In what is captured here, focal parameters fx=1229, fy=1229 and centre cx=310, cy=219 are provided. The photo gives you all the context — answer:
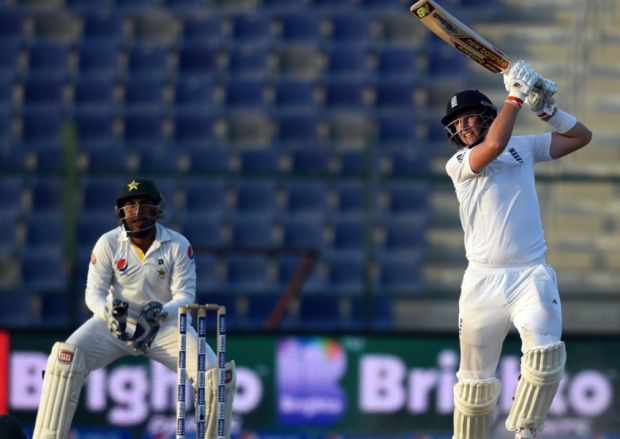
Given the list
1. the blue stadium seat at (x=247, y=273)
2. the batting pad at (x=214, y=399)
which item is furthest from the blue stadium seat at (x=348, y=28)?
the batting pad at (x=214, y=399)

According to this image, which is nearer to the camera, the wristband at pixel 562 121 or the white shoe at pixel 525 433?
the white shoe at pixel 525 433

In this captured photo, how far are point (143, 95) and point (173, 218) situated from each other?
1.68m

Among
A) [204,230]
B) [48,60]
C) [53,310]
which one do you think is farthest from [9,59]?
[53,310]

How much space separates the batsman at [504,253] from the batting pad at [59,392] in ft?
7.01

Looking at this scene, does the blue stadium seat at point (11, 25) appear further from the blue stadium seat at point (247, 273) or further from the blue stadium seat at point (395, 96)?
the blue stadium seat at point (395, 96)

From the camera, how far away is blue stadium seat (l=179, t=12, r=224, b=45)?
12414mm

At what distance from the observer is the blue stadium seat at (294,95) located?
11.9 m

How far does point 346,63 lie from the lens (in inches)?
481

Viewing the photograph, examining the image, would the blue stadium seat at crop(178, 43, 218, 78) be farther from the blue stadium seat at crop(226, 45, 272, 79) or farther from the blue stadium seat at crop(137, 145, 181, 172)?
the blue stadium seat at crop(137, 145, 181, 172)

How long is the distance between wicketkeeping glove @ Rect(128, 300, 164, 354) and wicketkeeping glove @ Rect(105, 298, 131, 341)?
0.06m

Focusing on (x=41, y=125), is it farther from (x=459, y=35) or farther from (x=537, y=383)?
(x=537, y=383)

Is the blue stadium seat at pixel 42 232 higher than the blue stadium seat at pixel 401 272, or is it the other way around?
the blue stadium seat at pixel 42 232

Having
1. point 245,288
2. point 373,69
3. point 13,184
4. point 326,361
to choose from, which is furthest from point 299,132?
point 326,361

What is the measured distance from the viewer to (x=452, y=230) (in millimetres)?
11430
